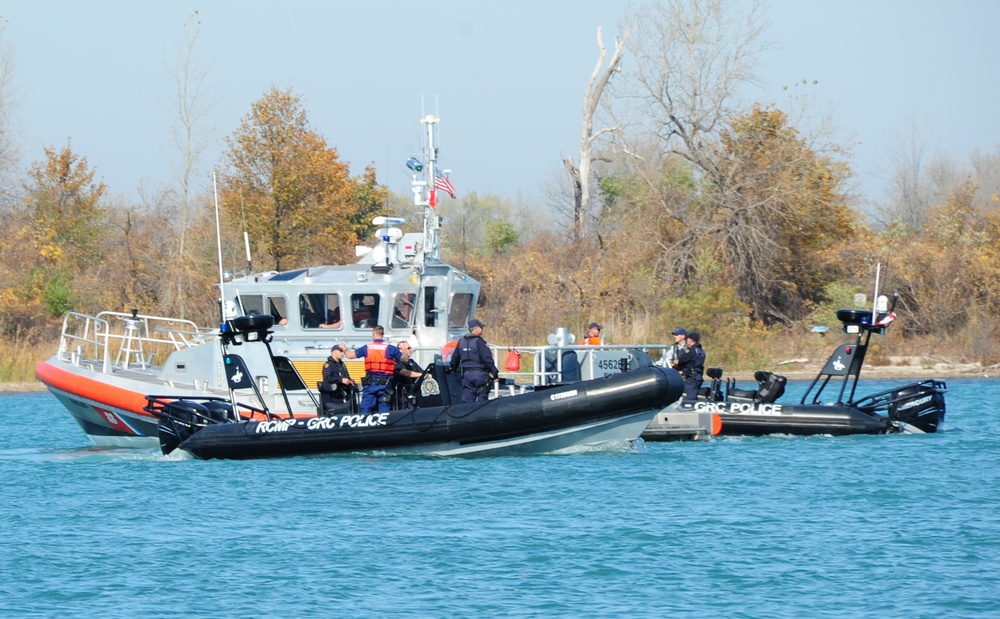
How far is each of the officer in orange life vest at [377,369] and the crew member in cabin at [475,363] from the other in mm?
731

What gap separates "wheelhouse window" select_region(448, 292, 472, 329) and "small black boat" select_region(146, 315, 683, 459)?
1.90m

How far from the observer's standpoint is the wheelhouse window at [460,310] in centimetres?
1844

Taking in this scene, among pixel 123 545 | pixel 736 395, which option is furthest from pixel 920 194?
pixel 123 545

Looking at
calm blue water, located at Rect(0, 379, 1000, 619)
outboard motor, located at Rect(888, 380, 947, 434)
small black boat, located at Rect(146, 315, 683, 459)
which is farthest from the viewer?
outboard motor, located at Rect(888, 380, 947, 434)

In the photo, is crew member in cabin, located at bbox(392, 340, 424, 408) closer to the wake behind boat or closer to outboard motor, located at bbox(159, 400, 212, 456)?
outboard motor, located at bbox(159, 400, 212, 456)

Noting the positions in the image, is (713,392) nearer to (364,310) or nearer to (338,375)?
(364,310)

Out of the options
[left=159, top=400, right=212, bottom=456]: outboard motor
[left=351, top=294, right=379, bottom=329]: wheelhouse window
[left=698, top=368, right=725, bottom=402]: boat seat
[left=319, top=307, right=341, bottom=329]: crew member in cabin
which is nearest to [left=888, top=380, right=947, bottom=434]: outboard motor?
[left=698, top=368, right=725, bottom=402]: boat seat

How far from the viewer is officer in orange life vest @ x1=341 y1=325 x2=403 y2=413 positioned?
1623 centimetres

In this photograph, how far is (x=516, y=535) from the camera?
12375 millimetres

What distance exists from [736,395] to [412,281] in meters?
4.98

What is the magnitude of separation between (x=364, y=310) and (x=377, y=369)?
1.94 m

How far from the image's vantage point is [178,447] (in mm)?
17219

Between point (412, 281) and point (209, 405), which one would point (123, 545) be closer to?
point (209, 405)

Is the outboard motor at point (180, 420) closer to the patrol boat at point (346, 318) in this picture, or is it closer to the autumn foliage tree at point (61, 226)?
the patrol boat at point (346, 318)
